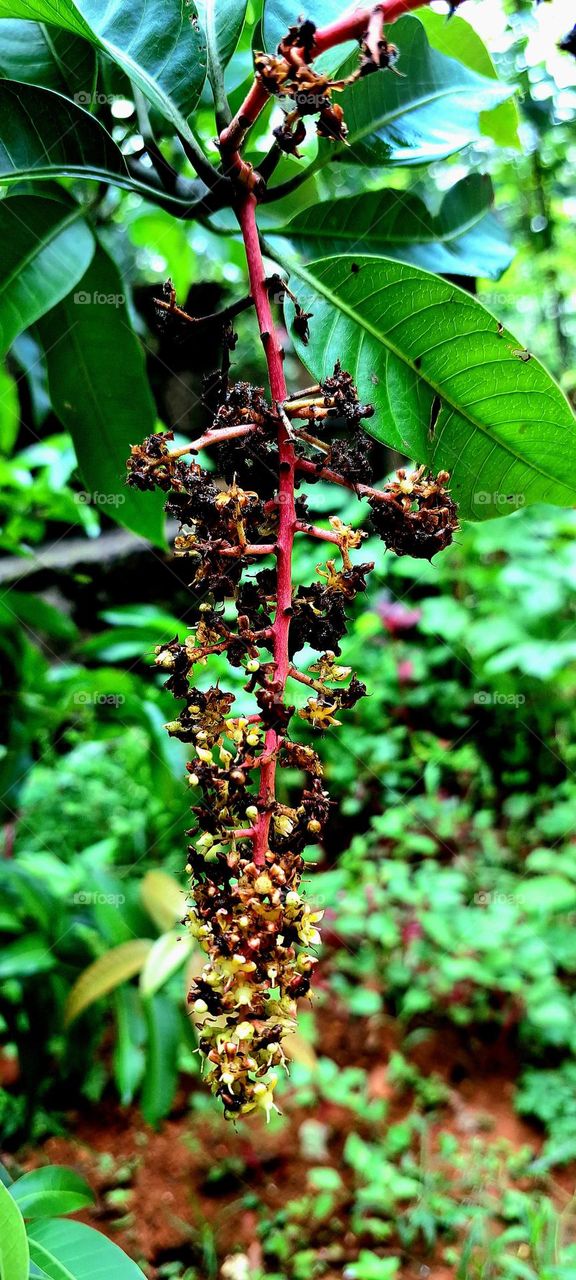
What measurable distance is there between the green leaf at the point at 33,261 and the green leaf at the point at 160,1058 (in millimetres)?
1203

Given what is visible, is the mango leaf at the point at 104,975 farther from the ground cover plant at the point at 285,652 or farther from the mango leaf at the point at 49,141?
the mango leaf at the point at 49,141

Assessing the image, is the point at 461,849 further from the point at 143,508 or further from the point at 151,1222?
the point at 143,508

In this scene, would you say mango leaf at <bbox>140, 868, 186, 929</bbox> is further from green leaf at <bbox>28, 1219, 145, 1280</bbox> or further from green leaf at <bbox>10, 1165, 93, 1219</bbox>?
green leaf at <bbox>28, 1219, 145, 1280</bbox>

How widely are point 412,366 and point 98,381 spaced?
0.41 metres

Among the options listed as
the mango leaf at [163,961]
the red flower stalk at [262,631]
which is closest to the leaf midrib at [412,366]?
the red flower stalk at [262,631]

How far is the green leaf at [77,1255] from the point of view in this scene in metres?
0.69

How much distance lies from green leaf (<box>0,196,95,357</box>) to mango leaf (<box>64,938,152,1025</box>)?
1126 mm

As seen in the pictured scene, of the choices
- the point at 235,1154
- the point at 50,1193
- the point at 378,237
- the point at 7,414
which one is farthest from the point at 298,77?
the point at 235,1154

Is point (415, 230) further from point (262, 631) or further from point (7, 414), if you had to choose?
point (7, 414)

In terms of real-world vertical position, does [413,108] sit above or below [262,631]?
above

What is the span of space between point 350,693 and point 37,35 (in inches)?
23.0

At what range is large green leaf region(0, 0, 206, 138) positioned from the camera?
651 millimetres

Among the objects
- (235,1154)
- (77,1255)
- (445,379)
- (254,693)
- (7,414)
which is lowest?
(235,1154)

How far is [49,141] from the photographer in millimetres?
675
